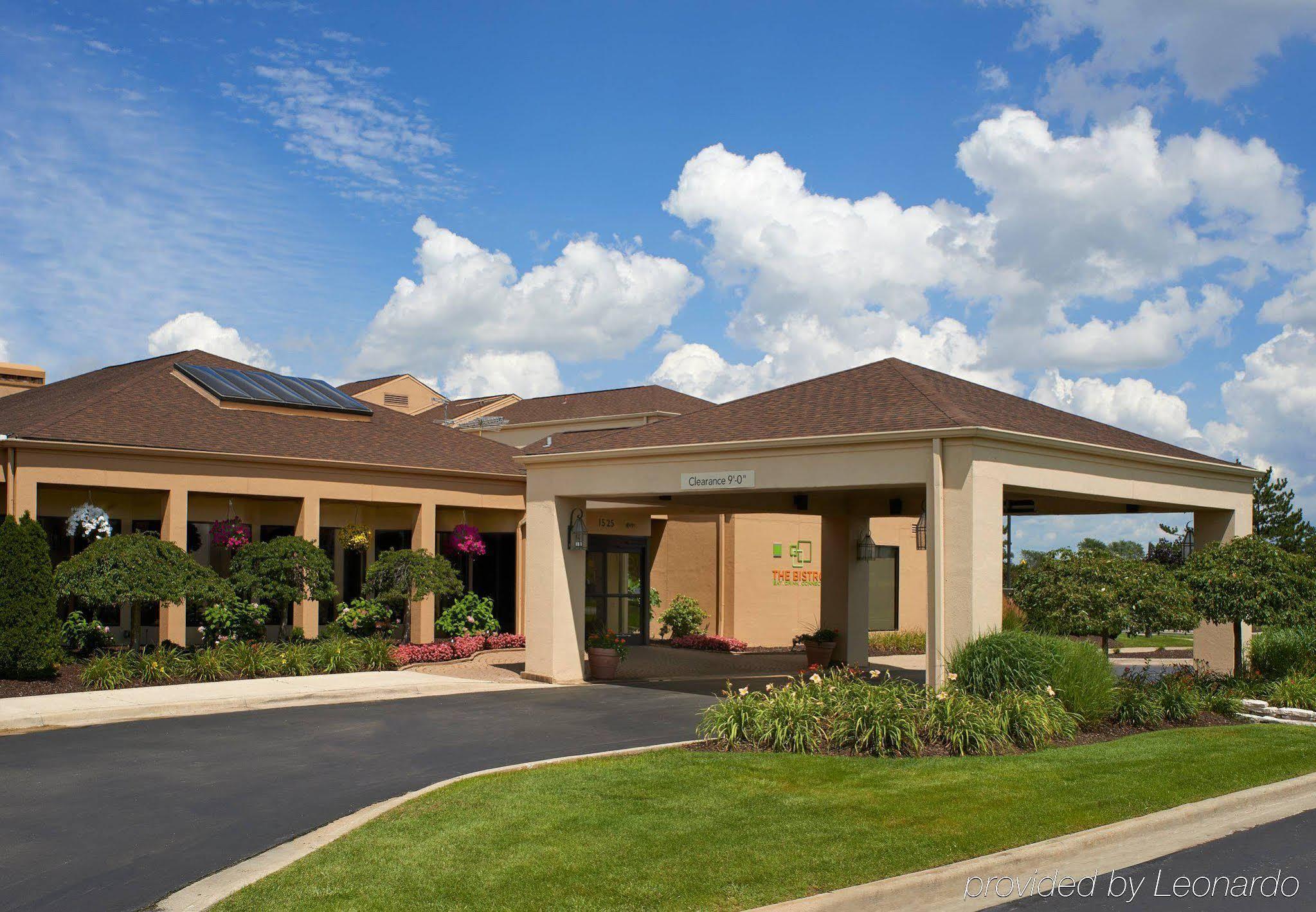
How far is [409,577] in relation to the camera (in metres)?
23.3

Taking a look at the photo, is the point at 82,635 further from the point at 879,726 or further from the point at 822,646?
the point at 879,726

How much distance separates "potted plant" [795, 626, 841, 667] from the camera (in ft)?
82.7

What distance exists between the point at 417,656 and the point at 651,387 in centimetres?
2018

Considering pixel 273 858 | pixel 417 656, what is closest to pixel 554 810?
pixel 273 858

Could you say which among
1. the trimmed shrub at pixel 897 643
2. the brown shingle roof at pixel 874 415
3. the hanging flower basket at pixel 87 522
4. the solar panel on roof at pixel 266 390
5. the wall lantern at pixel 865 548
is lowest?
the trimmed shrub at pixel 897 643

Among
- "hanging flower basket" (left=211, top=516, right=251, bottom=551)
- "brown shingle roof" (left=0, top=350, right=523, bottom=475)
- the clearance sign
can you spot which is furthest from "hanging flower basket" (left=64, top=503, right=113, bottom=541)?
the clearance sign

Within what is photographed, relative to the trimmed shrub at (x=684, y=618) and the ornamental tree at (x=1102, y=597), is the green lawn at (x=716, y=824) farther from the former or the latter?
the trimmed shrub at (x=684, y=618)

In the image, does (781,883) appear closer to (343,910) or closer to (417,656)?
(343,910)

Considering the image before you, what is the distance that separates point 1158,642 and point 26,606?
38.6 m

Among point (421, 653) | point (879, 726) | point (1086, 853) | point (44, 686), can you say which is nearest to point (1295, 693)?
point (879, 726)

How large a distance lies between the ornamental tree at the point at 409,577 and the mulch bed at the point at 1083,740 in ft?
36.2

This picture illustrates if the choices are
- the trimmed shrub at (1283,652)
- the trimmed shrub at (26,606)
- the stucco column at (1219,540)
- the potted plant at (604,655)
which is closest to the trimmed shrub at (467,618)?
the potted plant at (604,655)

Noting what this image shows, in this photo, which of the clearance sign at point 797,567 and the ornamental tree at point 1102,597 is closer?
the ornamental tree at point 1102,597

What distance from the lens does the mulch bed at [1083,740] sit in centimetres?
1277
